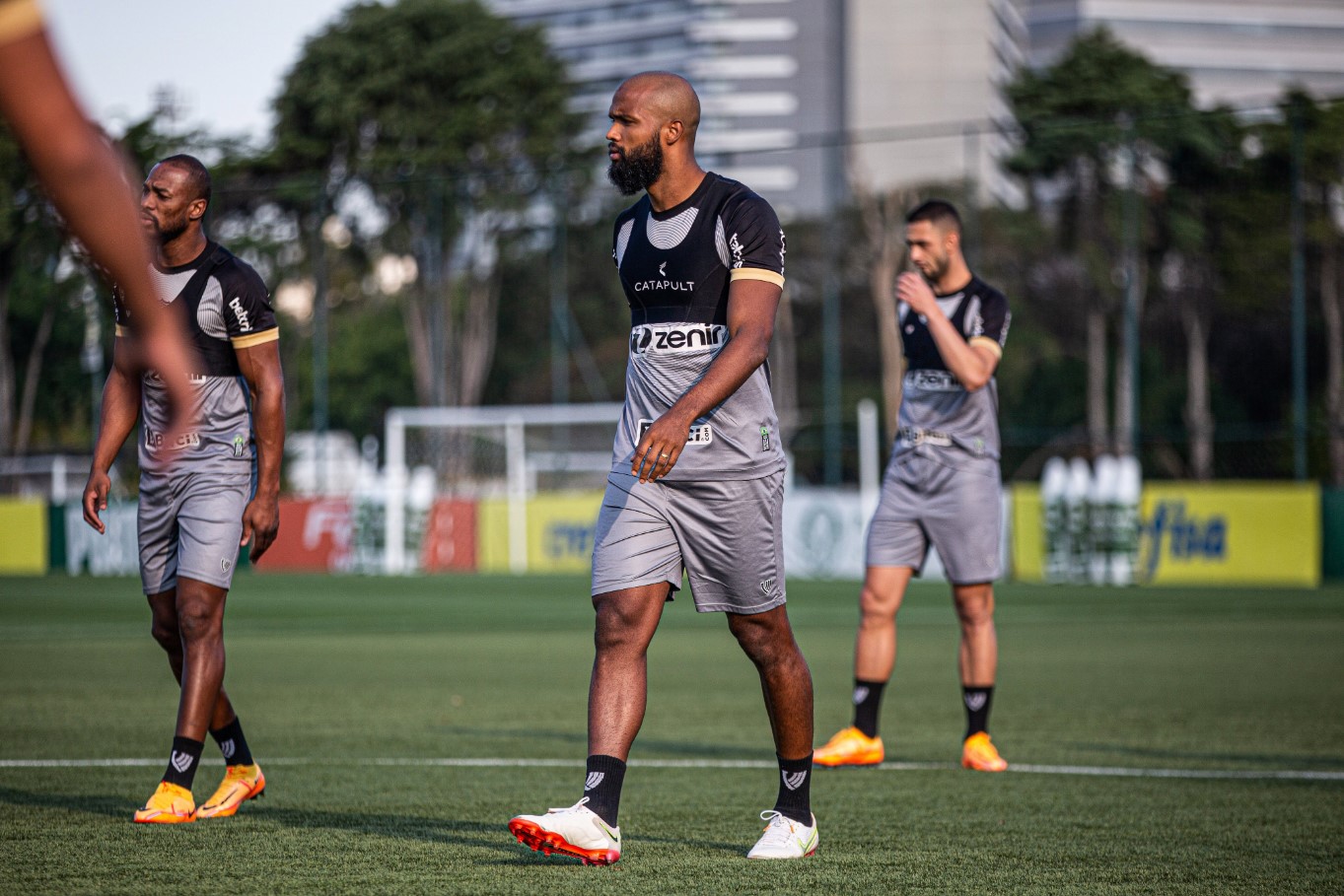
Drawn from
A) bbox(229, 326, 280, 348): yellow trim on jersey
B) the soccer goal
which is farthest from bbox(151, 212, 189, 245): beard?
the soccer goal

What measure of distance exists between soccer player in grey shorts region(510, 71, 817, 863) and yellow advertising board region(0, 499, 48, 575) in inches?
1112

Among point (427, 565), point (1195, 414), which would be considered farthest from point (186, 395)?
point (1195, 414)

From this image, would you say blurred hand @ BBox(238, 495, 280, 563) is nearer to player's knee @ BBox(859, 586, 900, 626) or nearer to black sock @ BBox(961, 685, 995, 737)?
player's knee @ BBox(859, 586, 900, 626)

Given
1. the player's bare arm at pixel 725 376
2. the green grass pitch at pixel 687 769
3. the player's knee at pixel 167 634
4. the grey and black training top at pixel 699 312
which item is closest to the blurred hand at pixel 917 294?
the green grass pitch at pixel 687 769

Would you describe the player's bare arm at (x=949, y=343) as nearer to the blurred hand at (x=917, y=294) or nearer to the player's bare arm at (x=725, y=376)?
the blurred hand at (x=917, y=294)

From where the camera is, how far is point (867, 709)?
7.91 m

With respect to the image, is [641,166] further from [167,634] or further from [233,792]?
[233,792]

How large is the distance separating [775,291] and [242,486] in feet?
Result: 7.01

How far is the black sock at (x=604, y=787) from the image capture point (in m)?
5.02

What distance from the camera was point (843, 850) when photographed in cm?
548

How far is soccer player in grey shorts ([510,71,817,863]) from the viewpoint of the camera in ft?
17.1

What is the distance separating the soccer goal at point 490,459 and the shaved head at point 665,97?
24373 millimetres

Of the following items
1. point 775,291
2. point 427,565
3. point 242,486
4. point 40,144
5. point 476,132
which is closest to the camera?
point 40,144

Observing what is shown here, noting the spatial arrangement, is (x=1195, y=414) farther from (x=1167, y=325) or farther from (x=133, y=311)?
(x=133, y=311)
